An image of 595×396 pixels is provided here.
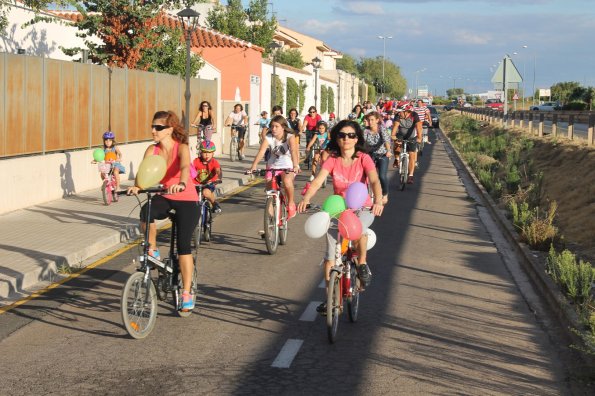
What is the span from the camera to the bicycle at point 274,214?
1236cm

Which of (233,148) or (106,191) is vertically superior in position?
(233,148)

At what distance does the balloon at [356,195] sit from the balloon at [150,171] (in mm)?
1531

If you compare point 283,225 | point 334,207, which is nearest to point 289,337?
point 334,207

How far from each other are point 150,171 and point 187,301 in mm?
1214

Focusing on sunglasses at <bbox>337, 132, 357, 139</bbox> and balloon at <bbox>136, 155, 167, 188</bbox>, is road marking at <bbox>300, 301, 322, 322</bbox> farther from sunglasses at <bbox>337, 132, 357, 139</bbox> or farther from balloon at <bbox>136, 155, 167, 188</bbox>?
balloon at <bbox>136, 155, 167, 188</bbox>

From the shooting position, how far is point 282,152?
13109 millimetres

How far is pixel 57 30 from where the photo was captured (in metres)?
31.4

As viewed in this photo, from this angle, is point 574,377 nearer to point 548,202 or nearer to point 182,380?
point 182,380

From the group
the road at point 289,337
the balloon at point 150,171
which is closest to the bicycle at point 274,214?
the road at point 289,337

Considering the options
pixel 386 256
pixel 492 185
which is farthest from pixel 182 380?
pixel 492 185

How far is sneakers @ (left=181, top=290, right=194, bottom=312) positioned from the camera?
827 centimetres

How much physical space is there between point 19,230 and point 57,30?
745 inches

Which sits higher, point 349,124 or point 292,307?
point 349,124

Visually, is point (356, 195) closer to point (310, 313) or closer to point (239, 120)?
point (310, 313)
